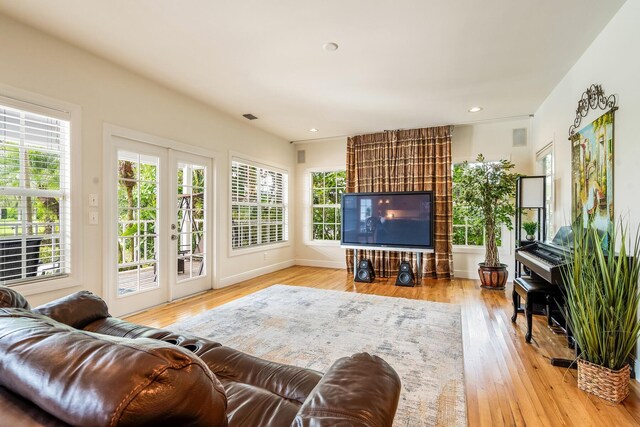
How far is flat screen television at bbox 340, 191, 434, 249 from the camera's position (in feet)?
16.1

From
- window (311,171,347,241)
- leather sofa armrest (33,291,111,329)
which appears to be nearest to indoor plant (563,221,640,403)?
leather sofa armrest (33,291,111,329)

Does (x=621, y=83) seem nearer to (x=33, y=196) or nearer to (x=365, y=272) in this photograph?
(x=365, y=272)

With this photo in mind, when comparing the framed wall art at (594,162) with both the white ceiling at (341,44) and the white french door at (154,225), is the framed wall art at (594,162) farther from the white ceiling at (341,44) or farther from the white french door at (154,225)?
the white french door at (154,225)

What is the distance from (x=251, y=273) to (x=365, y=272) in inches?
74.7

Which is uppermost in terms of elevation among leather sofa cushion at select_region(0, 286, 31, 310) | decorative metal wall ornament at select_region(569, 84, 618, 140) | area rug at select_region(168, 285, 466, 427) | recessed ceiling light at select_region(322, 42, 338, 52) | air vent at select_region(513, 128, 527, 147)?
recessed ceiling light at select_region(322, 42, 338, 52)

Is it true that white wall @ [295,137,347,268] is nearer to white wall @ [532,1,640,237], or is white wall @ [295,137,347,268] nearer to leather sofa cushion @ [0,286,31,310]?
white wall @ [532,1,640,237]

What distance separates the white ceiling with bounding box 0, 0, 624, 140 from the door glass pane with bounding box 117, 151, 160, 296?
3.37ft

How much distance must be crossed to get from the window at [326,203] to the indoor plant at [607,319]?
14.7 feet

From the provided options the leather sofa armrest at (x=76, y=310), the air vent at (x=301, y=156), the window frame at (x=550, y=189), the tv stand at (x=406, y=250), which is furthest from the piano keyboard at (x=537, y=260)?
the air vent at (x=301, y=156)

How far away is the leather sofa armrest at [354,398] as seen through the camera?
677mm

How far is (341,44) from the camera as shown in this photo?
2768 mm

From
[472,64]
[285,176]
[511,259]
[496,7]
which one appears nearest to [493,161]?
[511,259]

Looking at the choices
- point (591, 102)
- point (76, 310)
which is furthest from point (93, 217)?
point (591, 102)

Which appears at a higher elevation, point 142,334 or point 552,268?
point 552,268
